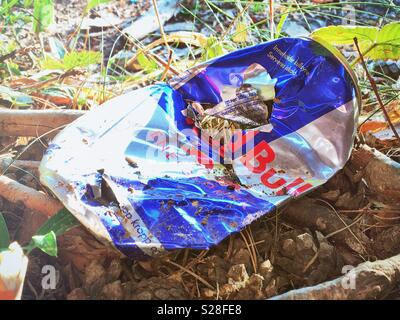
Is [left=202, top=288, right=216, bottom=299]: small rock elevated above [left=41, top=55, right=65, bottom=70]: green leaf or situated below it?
below

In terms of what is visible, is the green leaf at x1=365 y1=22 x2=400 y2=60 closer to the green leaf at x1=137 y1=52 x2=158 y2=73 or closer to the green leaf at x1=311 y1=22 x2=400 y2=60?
the green leaf at x1=311 y1=22 x2=400 y2=60

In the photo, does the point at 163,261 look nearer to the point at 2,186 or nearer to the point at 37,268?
the point at 37,268

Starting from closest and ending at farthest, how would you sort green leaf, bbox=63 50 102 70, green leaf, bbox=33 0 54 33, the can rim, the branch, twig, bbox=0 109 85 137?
the branch
the can rim
twig, bbox=0 109 85 137
green leaf, bbox=63 50 102 70
green leaf, bbox=33 0 54 33

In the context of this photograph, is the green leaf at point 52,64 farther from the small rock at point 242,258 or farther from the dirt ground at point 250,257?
the small rock at point 242,258

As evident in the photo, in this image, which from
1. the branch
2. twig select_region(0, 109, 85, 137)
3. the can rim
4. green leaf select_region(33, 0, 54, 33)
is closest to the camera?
the branch

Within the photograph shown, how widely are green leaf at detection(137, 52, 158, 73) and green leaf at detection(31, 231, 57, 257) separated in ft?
2.33

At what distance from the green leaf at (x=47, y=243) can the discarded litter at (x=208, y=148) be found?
60mm

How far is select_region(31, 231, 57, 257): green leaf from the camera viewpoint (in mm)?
879

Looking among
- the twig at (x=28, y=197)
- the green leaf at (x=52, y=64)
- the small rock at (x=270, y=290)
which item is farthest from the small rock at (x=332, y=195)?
the green leaf at (x=52, y=64)

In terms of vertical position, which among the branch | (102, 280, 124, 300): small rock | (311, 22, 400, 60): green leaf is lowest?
(102, 280, 124, 300): small rock

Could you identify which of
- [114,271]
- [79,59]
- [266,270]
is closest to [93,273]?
[114,271]

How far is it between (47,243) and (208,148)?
41cm

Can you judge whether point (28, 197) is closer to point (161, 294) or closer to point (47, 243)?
point (47, 243)

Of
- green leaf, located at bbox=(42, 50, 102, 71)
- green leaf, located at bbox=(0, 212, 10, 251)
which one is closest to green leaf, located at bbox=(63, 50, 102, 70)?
green leaf, located at bbox=(42, 50, 102, 71)
